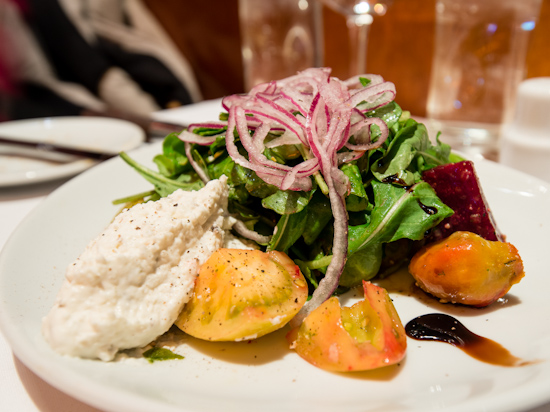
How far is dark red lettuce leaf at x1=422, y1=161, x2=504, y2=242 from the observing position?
1.37 m

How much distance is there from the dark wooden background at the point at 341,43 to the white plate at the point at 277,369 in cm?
246

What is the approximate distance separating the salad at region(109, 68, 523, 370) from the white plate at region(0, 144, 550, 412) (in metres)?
0.08

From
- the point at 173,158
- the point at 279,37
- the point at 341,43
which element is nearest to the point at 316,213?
the point at 173,158

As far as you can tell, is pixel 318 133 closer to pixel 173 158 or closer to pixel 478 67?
pixel 173 158

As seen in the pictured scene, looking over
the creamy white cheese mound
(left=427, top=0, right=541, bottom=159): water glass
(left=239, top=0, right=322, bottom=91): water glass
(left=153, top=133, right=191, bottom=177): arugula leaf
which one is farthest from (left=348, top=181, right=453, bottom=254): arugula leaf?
(left=239, top=0, right=322, bottom=91): water glass

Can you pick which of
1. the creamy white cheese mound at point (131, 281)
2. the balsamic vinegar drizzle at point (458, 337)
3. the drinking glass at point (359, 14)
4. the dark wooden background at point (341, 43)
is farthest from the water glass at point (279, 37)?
the balsamic vinegar drizzle at point (458, 337)

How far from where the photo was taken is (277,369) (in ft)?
3.34

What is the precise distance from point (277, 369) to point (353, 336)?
188mm

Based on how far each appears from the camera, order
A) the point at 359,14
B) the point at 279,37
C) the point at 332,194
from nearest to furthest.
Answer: the point at 332,194, the point at 359,14, the point at 279,37

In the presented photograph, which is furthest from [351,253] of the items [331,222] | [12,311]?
[12,311]

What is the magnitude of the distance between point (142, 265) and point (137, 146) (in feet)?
4.86

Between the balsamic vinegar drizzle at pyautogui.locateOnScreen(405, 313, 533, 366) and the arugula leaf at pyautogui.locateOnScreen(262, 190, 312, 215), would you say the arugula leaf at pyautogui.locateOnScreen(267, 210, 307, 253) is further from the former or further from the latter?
the balsamic vinegar drizzle at pyautogui.locateOnScreen(405, 313, 533, 366)

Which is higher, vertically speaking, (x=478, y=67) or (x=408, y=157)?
(x=408, y=157)

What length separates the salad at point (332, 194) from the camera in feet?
3.93
